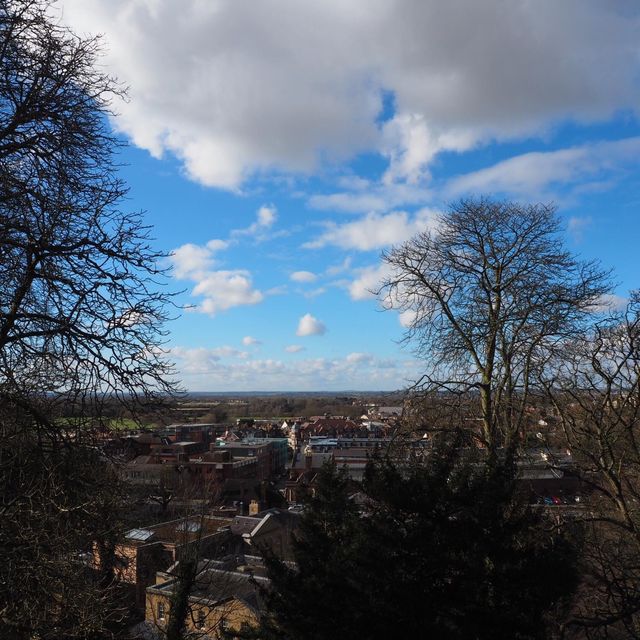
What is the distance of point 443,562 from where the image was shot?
20.4 ft

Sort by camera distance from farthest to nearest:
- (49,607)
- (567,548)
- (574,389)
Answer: (574,389) → (567,548) → (49,607)

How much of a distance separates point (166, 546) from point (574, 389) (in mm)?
21595

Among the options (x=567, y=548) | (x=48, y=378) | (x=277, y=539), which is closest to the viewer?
(x=48, y=378)

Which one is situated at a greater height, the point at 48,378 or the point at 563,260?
the point at 563,260

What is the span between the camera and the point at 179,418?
5.34 m

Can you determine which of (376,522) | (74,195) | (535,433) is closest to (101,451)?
(74,195)

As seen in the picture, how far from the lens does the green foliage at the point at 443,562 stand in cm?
577

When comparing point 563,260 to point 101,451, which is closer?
point 101,451

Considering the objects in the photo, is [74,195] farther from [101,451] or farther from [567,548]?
[567,548]

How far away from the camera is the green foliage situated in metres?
5.77

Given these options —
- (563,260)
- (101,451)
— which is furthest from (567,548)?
(101,451)

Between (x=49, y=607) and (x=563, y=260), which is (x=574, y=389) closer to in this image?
(x=563, y=260)

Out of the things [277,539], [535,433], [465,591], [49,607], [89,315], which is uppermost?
[89,315]

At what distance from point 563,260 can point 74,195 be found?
5.75 metres
